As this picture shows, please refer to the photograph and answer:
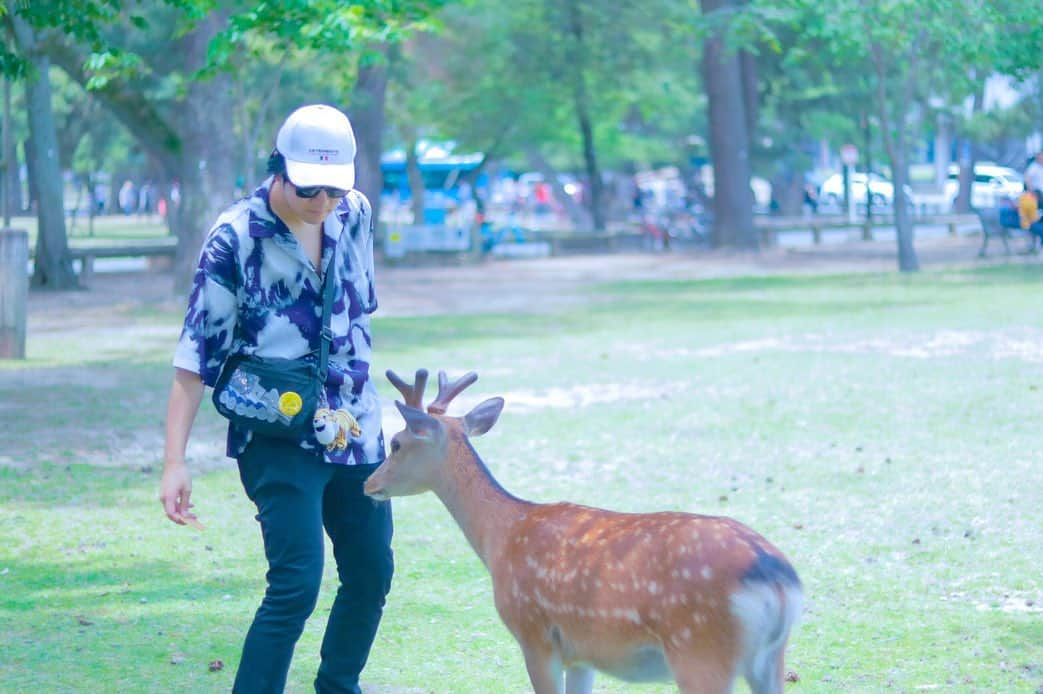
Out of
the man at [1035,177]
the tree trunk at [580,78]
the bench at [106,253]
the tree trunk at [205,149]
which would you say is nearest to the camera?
the tree trunk at [205,149]

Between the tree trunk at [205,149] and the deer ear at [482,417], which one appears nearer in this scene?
the deer ear at [482,417]

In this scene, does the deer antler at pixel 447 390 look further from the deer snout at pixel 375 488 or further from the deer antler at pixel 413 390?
the deer snout at pixel 375 488

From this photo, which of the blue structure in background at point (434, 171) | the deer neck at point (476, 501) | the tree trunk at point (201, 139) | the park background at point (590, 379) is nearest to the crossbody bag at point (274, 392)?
the deer neck at point (476, 501)

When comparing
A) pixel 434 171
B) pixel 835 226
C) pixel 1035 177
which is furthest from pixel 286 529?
pixel 434 171

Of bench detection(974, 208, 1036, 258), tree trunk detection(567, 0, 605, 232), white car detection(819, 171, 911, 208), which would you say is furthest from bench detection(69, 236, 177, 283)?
white car detection(819, 171, 911, 208)

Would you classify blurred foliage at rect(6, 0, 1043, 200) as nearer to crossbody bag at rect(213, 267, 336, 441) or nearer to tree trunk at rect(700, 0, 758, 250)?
tree trunk at rect(700, 0, 758, 250)

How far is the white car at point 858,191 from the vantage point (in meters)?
60.3

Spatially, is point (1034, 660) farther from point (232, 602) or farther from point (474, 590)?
point (232, 602)

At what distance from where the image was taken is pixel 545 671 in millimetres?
4520

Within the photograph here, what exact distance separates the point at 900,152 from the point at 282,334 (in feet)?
76.4

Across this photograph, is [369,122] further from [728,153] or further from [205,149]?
[205,149]

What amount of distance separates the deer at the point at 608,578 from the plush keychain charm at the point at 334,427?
192 mm

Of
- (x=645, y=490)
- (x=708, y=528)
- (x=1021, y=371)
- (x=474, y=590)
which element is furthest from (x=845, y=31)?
(x=708, y=528)

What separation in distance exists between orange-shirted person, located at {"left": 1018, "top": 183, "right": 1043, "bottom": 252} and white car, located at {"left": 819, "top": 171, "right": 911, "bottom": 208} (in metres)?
31.5
